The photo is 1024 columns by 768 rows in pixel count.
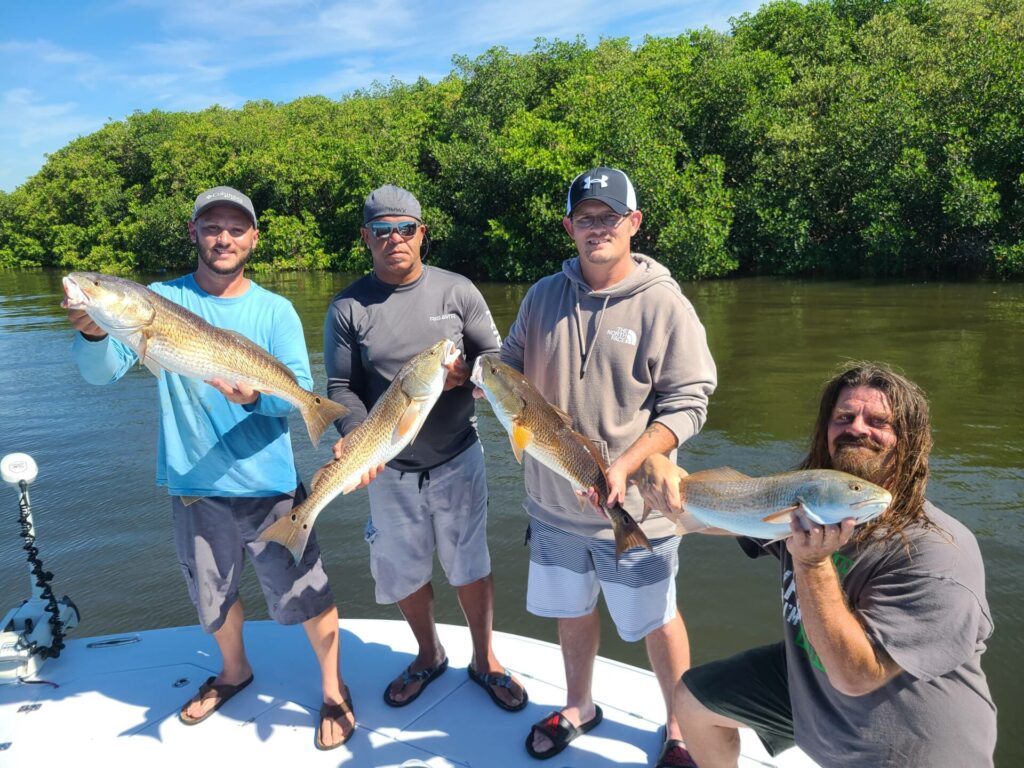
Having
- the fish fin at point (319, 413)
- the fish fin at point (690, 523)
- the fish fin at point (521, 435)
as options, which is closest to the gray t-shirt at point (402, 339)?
the fish fin at point (319, 413)

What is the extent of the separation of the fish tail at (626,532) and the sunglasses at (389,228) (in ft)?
5.66

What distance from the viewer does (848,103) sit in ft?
85.4

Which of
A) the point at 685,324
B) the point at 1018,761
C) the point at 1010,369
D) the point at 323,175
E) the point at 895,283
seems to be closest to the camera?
the point at 685,324

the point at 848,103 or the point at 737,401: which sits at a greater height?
the point at 848,103

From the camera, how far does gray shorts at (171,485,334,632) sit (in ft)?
11.2

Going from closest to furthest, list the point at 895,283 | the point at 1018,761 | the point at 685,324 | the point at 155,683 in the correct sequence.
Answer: the point at 685,324
the point at 155,683
the point at 1018,761
the point at 895,283

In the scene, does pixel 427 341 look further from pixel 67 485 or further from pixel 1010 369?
pixel 1010 369

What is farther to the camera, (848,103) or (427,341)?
(848,103)

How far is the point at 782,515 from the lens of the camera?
2.18m

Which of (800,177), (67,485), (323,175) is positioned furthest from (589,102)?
(67,485)

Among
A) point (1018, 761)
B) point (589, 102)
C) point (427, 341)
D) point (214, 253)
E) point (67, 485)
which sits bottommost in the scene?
point (1018, 761)

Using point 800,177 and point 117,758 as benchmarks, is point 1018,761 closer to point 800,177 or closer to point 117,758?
point 117,758

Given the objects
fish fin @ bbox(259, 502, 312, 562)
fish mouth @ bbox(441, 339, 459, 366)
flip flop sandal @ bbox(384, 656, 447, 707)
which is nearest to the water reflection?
flip flop sandal @ bbox(384, 656, 447, 707)

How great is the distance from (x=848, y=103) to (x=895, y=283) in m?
7.27
